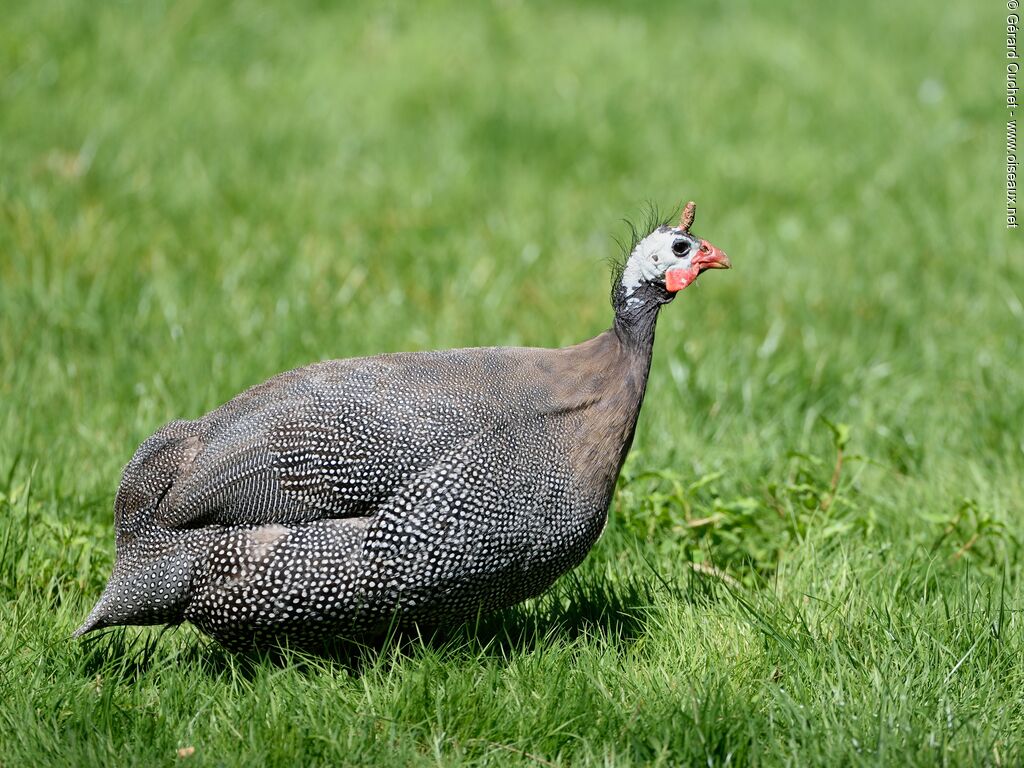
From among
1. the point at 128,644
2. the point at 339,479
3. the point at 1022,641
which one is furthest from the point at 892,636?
the point at 128,644

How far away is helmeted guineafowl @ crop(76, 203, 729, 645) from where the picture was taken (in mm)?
2789

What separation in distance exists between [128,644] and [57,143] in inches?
134

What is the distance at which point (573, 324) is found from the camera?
5039 millimetres

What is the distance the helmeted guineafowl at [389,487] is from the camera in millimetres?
2789

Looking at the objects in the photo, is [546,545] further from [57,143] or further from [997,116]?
[997,116]

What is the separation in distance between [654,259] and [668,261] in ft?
0.11

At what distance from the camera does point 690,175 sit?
Answer: 21.0 feet

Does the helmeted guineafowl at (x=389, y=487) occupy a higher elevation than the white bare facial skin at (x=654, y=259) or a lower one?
lower

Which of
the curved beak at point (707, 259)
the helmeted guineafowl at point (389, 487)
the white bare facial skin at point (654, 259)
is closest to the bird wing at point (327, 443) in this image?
the helmeted guineafowl at point (389, 487)

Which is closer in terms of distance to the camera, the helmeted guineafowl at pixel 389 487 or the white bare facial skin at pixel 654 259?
the helmeted guineafowl at pixel 389 487

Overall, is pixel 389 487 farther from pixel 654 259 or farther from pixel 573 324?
pixel 573 324

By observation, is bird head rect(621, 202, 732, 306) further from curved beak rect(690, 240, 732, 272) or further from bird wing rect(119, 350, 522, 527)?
bird wing rect(119, 350, 522, 527)

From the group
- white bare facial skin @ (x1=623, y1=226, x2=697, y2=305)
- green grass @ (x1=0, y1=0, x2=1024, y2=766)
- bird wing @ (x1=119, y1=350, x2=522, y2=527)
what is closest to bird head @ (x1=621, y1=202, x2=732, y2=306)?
white bare facial skin @ (x1=623, y1=226, x2=697, y2=305)

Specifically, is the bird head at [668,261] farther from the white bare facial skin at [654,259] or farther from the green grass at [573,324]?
the green grass at [573,324]
